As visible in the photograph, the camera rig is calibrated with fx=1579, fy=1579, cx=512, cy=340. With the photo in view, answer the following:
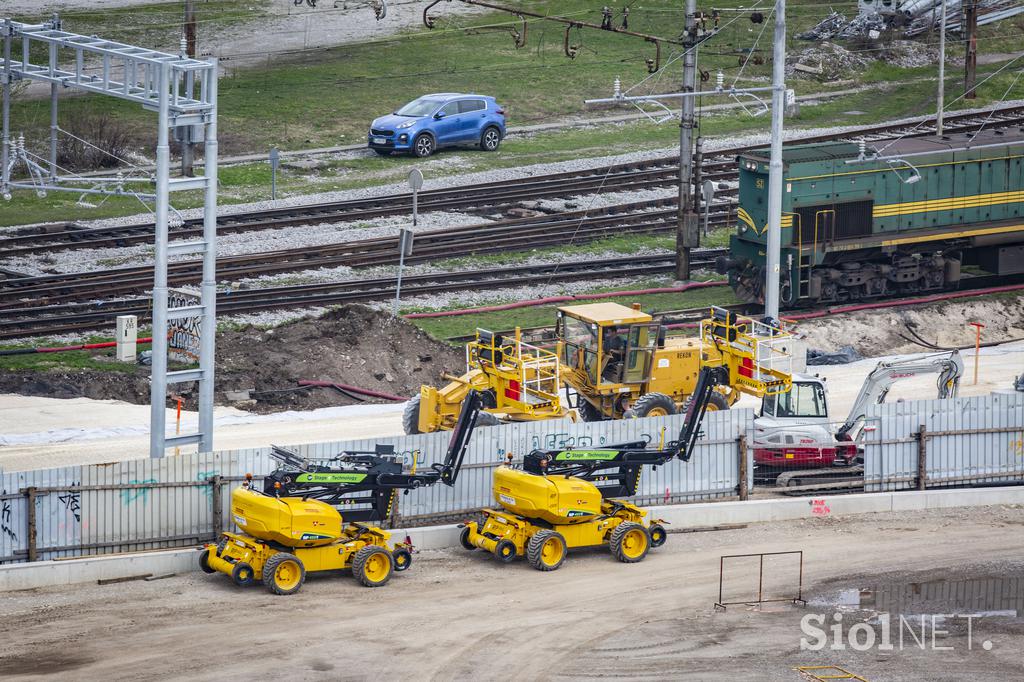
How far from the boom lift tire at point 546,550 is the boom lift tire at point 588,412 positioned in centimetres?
626

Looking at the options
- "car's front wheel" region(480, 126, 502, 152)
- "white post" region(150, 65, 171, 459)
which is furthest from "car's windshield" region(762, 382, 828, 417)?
"car's front wheel" region(480, 126, 502, 152)

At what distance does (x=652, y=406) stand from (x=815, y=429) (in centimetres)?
282

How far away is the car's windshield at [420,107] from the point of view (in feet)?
164

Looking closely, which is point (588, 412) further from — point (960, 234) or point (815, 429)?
point (960, 234)

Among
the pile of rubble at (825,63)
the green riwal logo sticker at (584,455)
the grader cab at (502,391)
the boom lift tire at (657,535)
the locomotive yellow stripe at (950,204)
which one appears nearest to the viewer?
the green riwal logo sticker at (584,455)

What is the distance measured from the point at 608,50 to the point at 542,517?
41765mm

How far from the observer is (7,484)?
2112cm

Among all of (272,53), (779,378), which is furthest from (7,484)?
(272,53)

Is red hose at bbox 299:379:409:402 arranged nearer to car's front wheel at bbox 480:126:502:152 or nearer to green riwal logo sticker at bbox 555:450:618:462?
green riwal logo sticker at bbox 555:450:618:462

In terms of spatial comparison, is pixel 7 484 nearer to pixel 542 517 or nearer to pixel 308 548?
pixel 308 548

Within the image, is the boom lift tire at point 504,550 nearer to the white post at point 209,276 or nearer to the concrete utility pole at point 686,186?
the white post at point 209,276

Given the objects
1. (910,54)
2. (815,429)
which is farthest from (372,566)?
(910,54)

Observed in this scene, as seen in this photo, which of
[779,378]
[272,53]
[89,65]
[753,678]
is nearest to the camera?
[753,678]

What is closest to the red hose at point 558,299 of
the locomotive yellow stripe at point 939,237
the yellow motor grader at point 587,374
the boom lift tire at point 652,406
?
the locomotive yellow stripe at point 939,237
